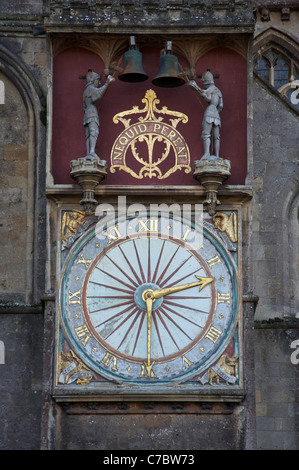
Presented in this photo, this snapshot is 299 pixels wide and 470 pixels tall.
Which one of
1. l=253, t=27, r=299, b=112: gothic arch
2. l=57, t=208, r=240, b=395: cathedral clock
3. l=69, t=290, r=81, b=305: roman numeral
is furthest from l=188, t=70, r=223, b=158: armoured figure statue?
l=253, t=27, r=299, b=112: gothic arch

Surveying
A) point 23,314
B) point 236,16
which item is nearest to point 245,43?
point 236,16

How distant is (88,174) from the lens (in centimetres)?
2184

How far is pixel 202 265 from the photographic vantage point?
21.9 m

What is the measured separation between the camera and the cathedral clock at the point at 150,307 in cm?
2152

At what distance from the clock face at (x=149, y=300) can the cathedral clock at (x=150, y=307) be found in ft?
0.04

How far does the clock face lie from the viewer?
21562 millimetres

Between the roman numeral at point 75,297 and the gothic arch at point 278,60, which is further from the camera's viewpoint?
the gothic arch at point 278,60

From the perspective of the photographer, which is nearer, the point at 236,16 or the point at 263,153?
the point at 236,16

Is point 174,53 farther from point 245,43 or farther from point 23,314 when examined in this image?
point 23,314

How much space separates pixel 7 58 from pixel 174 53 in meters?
2.29

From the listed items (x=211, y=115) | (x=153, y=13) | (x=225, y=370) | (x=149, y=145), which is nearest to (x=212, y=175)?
(x=211, y=115)

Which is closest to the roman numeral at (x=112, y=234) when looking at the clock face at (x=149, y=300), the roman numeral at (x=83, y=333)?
the clock face at (x=149, y=300)

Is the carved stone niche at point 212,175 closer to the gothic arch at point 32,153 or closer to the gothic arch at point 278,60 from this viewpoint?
the gothic arch at point 32,153
